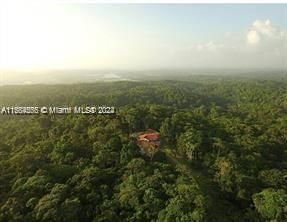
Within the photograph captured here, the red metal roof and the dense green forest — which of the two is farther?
the red metal roof

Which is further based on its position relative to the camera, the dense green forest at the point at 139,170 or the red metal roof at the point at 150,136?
the red metal roof at the point at 150,136

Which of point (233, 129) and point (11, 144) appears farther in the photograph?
point (233, 129)

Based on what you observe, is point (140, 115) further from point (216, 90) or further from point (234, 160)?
point (216, 90)

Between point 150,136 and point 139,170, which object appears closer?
point 139,170

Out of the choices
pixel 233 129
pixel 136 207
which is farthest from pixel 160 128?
pixel 136 207

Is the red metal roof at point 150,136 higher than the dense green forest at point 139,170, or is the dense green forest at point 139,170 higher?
the red metal roof at point 150,136

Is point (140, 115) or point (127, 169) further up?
point (140, 115)

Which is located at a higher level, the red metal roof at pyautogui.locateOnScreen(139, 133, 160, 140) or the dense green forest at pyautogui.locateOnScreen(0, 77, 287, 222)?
the red metal roof at pyautogui.locateOnScreen(139, 133, 160, 140)

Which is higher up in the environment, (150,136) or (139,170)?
(150,136)
